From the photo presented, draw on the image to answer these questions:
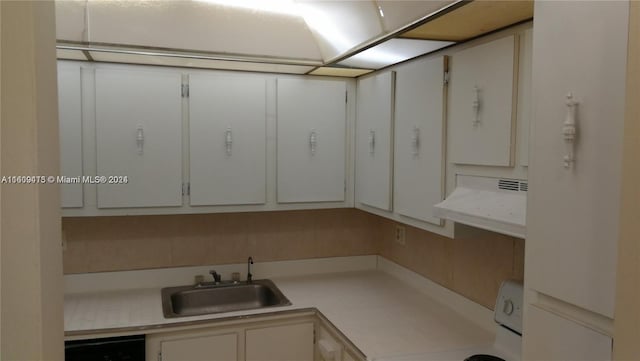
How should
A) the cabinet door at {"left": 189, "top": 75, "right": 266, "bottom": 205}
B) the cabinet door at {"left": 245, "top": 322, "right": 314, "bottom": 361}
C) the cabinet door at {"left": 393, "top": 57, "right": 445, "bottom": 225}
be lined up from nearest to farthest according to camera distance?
the cabinet door at {"left": 393, "top": 57, "right": 445, "bottom": 225} < the cabinet door at {"left": 245, "top": 322, "right": 314, "bottom": 361} < the cabinet door at {"left": 189, "top": 75, "right": 266, "bottom": 205}

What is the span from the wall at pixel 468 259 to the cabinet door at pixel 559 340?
779mm

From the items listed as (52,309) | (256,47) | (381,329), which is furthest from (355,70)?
(52,309)

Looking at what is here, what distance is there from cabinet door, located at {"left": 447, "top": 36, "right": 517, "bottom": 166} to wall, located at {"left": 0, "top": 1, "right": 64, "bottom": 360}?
1430mm

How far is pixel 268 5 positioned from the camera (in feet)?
7.80

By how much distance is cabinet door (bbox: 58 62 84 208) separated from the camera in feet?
7.75

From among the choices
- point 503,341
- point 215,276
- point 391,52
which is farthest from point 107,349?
point 391,52

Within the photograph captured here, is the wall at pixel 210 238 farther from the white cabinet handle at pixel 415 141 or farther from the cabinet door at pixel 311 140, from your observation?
the white cabinet handle at pixel 415 141

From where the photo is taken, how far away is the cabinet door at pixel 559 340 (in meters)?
1.02

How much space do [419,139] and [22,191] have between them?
182cm

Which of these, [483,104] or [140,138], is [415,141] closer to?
[483,104]

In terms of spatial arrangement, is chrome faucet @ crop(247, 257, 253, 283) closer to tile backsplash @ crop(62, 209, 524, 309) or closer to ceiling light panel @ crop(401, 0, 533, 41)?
tile backsplash @ crop(62, 209, 524, 309)

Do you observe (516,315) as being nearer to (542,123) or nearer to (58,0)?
(542,123)

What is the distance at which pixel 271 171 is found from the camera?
107 inches

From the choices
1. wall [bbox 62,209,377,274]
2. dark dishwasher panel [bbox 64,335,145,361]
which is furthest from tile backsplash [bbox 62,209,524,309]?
dark dishwasher panel [bbox 64,335,145,361]
